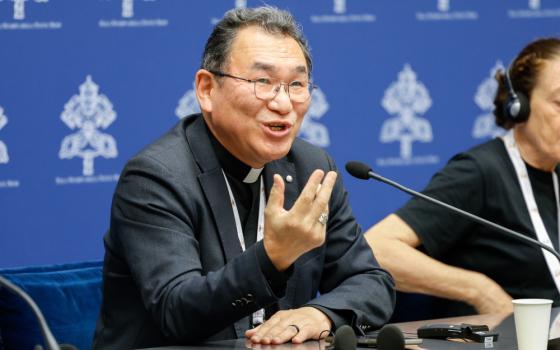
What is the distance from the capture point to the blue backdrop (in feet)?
11.2

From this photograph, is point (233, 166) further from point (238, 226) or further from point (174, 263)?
point (174, 263)

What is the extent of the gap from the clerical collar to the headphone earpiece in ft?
3.59

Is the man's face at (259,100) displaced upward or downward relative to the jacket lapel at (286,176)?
upward

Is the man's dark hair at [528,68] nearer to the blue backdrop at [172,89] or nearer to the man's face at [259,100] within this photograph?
the blue backdrop at [172,89]

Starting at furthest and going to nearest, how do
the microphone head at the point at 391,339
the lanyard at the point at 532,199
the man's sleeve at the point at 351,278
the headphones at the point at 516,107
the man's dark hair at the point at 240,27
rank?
the headphones at the point at 516,107 → the lanyard at the point at 532,199 → the man's dark hair at the point at 240,27 → the man's sleeve at the point at 351,278 → the microphone head at the point at 391,339

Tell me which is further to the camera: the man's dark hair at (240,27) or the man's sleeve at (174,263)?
the man's dark hair at (240,27)

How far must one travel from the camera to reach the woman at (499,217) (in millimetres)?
3217

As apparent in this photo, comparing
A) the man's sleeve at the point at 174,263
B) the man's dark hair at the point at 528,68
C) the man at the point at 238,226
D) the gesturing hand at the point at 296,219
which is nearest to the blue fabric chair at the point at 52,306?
the man at the point at 238,226

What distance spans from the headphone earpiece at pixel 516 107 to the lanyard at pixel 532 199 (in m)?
0.09

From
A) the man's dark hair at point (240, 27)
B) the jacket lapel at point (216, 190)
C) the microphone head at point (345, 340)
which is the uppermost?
the man's dark hair at point (240, 27)

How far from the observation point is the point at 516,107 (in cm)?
343

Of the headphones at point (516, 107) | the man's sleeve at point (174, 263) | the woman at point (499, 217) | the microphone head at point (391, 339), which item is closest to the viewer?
the microphone head at point (391, 339)

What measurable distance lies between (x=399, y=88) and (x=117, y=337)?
197 cm

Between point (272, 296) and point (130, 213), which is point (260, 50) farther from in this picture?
point (272, 296)
